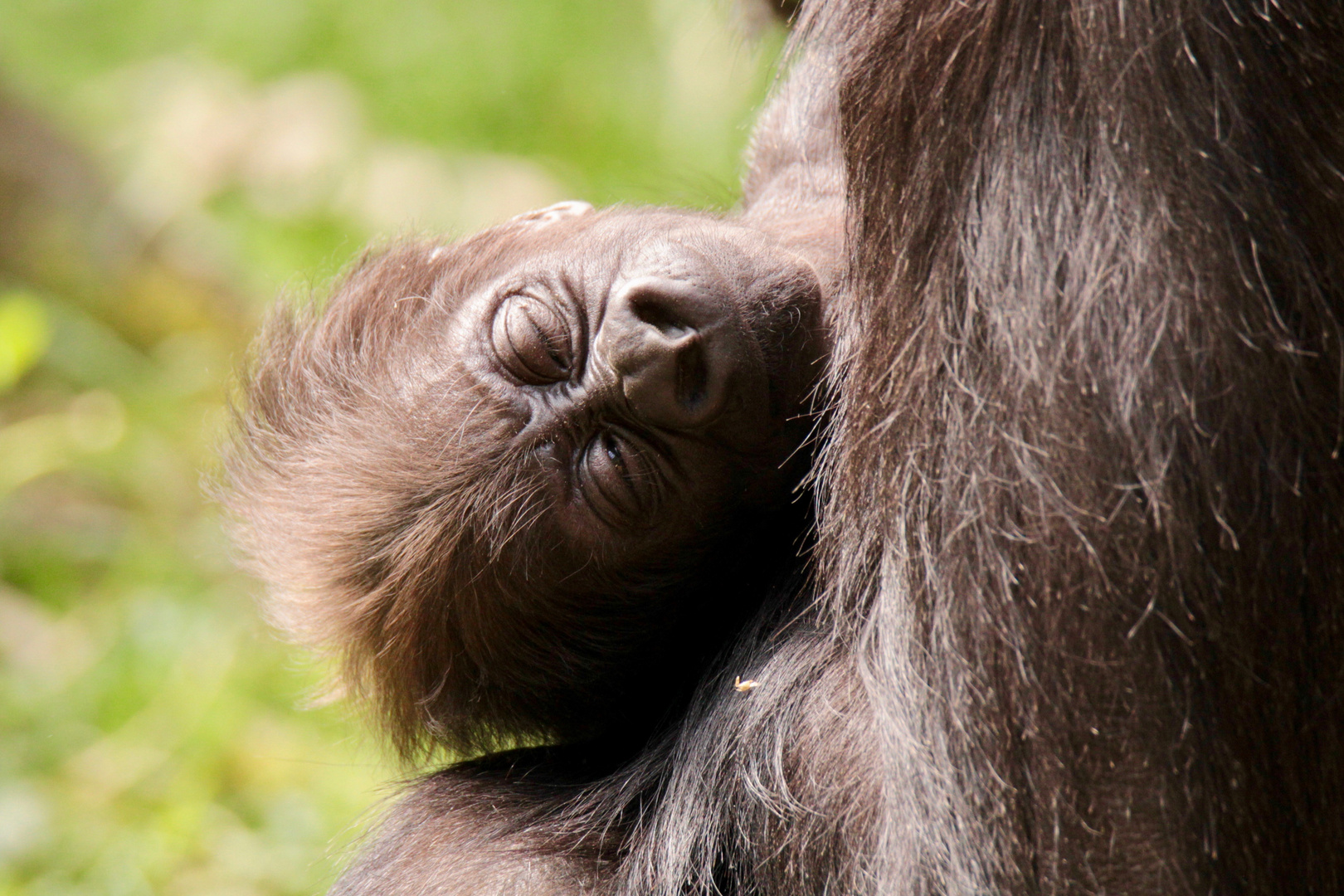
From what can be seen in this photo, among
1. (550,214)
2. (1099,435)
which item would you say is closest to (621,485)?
(550,214)

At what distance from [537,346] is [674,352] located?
0.78ft

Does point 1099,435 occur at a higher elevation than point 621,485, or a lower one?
higher

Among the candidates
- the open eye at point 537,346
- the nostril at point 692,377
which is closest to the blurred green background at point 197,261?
the open eye at point 537,346

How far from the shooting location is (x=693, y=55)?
577 centimetres

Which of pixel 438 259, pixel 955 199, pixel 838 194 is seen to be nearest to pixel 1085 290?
pixel 955 199

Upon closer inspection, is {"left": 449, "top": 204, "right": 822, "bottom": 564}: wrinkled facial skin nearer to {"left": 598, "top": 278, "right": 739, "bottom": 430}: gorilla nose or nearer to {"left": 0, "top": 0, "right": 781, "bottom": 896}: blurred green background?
{"left": 598, "top": 278, "right": 739, "bottom": 430}: gorilla nose

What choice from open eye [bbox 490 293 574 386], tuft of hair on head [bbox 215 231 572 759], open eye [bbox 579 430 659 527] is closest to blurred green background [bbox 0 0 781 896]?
tuft of hair on head [bbox 215 231 572 759]

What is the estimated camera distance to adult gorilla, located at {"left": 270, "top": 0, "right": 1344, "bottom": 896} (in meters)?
1.21

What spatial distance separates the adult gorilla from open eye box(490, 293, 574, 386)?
2.42ft

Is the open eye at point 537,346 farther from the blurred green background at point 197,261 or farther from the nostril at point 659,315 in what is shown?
the blurred green background at point 197,261

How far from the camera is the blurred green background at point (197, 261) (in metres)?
3.58

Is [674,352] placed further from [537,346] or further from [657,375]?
[537,346]

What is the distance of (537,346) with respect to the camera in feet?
7.15

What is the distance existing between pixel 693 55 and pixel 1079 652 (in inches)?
189
